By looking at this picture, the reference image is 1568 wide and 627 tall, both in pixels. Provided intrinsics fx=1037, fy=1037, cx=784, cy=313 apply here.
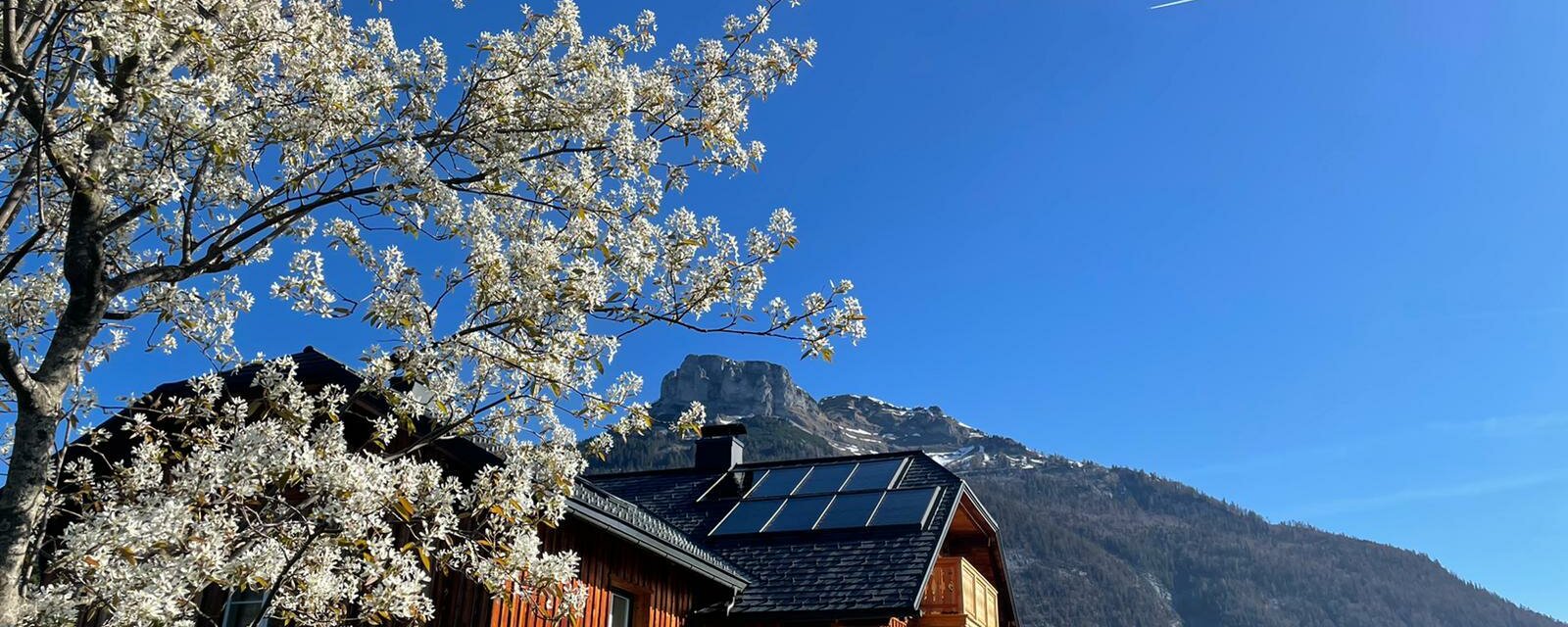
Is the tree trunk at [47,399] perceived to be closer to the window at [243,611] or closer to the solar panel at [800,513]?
the window at [243,611]

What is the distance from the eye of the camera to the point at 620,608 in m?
13.5

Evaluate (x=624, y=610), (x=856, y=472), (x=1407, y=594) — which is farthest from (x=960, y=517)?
(x=1407, y=594)

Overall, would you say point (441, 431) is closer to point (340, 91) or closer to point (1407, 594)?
point (340, 91)

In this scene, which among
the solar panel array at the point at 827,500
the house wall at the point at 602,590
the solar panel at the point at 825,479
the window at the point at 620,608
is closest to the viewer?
the house wall at the point at 602,590

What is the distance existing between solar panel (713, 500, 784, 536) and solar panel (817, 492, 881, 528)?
3.62 ft

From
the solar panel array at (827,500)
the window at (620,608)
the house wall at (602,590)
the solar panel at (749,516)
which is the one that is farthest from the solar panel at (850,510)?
the window at (620,608)

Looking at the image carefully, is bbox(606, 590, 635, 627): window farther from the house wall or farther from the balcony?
the balcony

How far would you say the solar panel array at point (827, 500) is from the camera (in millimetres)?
17953

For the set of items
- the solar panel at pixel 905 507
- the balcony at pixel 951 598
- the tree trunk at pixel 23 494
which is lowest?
the tree trunk at pixel 23 494

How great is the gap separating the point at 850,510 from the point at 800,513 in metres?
0.94

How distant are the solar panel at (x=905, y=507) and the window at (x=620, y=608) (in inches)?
205

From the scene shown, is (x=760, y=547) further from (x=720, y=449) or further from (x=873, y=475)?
(x=720, y=449)

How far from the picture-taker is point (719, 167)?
6.83 m

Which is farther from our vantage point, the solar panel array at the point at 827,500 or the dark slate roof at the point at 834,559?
the solar panel array at the point at 827,500
